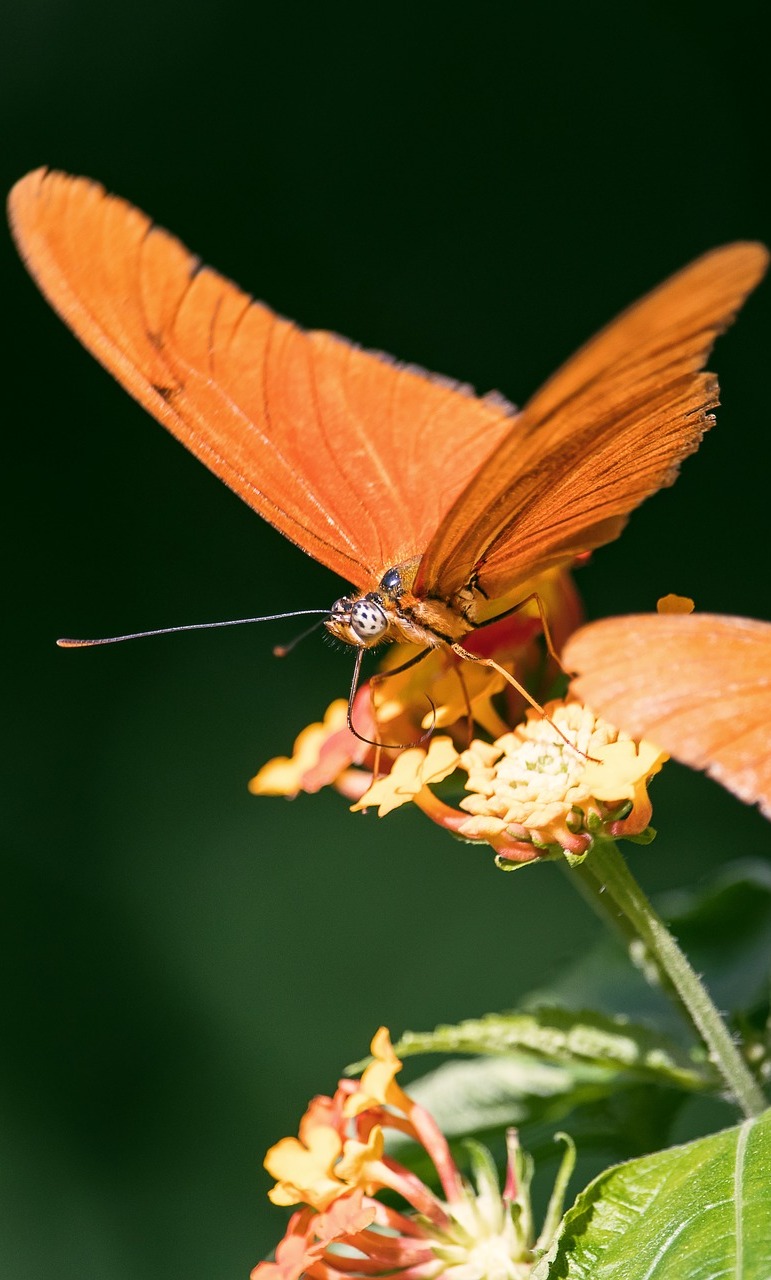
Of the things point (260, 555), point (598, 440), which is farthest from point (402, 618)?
point (260, 555)

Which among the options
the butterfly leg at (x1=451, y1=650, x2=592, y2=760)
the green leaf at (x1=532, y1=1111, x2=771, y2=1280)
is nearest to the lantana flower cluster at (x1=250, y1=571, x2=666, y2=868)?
the butterfly leg at (x1=451, y1=650, x2=592, y2=760)

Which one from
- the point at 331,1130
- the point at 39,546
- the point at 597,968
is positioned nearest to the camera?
the point at 331,1130

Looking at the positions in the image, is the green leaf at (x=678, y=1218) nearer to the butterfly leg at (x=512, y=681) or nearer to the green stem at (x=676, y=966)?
the green stem at (x=676, y=966)

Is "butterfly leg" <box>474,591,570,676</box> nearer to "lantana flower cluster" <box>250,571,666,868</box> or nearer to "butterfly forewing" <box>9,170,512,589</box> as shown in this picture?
"lantana flower cluster" <box>250,571,666,868</box>

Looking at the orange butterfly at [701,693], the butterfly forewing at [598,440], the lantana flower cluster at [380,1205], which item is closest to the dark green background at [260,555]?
the lantana flower cluster at [380,1205]

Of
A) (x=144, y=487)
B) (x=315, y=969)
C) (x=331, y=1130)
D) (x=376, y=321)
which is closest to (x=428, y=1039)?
(x=331, y=1130)

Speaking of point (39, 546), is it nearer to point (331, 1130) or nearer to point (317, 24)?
point (317, 24)
